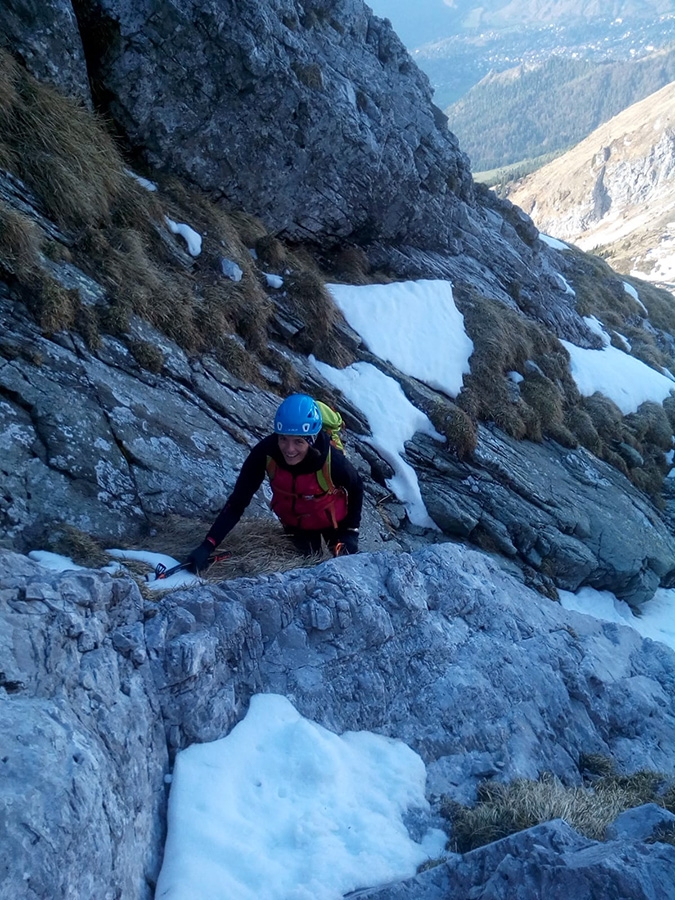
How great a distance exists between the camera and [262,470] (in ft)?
20.7

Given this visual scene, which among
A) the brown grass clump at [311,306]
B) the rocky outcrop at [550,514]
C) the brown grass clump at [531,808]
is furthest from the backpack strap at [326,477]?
the brown grass clump at [311,306]

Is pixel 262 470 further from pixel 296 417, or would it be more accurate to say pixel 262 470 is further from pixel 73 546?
pixel 73 546

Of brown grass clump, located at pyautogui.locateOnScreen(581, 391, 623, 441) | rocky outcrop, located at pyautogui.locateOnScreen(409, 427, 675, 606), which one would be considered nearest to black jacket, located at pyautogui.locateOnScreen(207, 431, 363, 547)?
rocky outcrop, located at pyautogui.locateOnScreen(409, 427, 675, 606)

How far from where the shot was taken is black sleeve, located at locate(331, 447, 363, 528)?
21.2ft

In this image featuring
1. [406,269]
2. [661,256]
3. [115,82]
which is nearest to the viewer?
[115,82]

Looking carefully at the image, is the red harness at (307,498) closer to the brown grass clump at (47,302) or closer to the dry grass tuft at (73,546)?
the dry grass tuft at (73,546)

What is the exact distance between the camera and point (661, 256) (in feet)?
402

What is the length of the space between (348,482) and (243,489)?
114 centimetres

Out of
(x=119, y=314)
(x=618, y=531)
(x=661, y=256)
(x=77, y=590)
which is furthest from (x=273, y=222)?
(x=661, y=256)

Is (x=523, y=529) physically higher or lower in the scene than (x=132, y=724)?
lower

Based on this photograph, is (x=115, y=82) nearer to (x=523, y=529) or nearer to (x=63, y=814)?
(x=523, y=529)

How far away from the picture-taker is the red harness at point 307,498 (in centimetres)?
645

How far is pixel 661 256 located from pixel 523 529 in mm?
132730

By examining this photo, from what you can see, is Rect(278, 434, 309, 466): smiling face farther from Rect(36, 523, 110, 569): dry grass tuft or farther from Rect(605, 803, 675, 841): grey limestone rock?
Rect(605, 803, 675, 841): grey limestone rock
